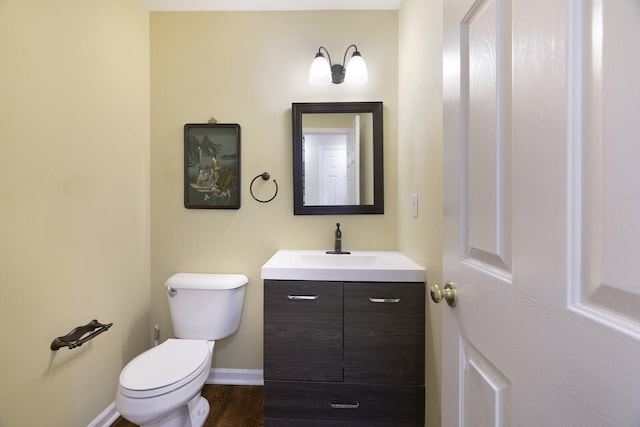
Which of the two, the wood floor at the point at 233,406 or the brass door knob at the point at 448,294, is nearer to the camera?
the brass door knob at the point at 448,294

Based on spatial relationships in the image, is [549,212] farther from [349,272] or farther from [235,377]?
[235,377]

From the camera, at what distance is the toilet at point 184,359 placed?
1084 mm

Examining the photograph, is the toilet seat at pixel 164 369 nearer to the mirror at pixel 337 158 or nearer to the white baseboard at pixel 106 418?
the white baseboard at pixel 106 418

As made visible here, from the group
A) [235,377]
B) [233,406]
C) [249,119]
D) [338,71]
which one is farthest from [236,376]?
[338,71]

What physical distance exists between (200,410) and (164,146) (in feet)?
5.29

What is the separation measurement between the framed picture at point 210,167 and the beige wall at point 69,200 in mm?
297

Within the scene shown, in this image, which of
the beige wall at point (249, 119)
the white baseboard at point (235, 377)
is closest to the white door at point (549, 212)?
the beige wall at point (249, 119)

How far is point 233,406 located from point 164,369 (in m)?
0.59

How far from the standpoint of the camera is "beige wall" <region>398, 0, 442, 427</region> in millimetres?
1124

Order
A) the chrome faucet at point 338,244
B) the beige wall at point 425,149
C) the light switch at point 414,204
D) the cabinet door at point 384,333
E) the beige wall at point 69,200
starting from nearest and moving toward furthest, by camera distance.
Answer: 1. the beige wall at point 69,200
2. the beige wall at point 425,149
3. the cabinet door at point 384,333
4. the light switch at point 414,204
5. the chrome faucet at point 338,244

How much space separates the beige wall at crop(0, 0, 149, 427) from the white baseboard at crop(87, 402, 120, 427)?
0.03m

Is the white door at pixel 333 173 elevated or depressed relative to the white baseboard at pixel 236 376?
elevated

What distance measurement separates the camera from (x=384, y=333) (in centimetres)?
127

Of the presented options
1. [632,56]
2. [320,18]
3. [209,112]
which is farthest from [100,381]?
[320,18]
